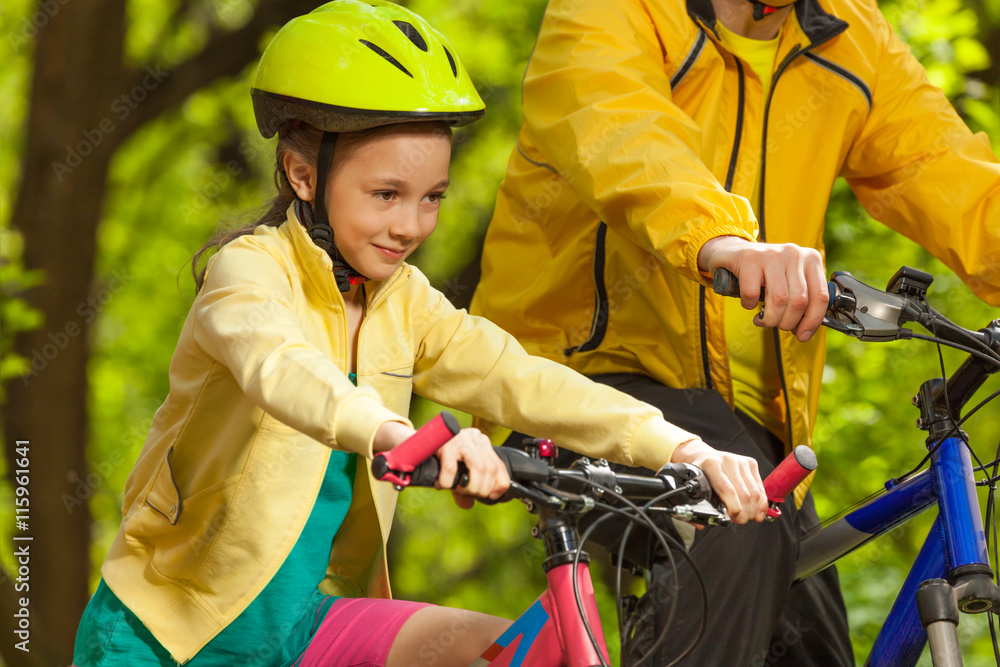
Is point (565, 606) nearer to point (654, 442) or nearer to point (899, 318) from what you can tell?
point (654, 442)

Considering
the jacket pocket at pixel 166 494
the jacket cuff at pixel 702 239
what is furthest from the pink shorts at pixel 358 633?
the jacket cuff at pixel 702 239

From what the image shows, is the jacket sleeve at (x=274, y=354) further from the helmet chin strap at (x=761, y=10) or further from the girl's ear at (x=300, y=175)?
the helmet chin strap at (x=761, y=10)

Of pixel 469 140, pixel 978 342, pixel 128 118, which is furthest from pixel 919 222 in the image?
pixel 469 140

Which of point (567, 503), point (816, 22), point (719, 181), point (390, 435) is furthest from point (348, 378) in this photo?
point (816, 22)

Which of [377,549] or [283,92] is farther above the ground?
[283,92]

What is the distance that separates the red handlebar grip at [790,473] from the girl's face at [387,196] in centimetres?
92

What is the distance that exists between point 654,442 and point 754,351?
3.40ft

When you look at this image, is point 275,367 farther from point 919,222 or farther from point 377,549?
point 919,222

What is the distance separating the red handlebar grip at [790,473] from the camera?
1.98 m

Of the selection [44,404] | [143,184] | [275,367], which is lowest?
[44,404]

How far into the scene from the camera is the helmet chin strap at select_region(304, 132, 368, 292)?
8.09 ft

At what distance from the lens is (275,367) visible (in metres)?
1.88

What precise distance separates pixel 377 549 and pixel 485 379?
18.8 inches

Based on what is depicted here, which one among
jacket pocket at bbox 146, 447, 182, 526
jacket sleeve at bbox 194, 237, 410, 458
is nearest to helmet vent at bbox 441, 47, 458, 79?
jacket sleeve at bbox 194, 237, 410, 458
